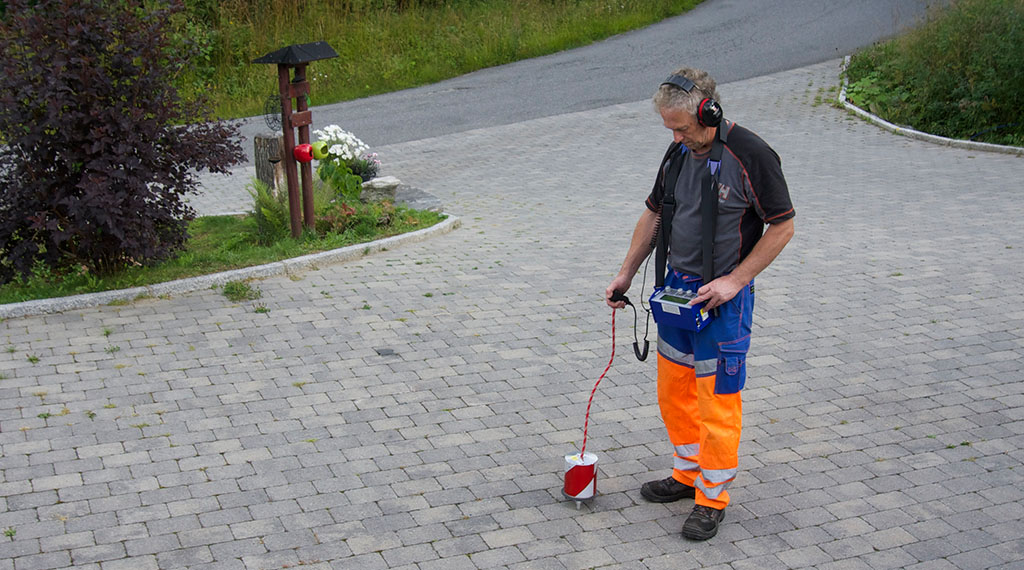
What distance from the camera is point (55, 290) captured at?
7.52 metres

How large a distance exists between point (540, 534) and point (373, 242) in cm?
506

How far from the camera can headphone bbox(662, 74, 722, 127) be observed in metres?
4.13

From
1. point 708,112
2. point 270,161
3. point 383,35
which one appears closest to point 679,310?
point 708,112

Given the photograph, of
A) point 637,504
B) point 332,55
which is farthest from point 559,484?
point 332,55

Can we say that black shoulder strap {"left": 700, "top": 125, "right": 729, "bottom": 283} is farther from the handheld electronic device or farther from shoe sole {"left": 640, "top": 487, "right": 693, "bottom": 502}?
shoe sole {"left": 640, "top": 487, "right": 693, "bottom": 502}

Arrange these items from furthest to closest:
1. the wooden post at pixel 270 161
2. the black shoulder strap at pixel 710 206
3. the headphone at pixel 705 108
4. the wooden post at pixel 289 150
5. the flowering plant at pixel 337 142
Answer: the flowering plant at pixel 337 142, the wooden post at pixel 270 161, the wooden post at pixel 289 150, the black shoulder strap at pixel 710 206, the headphone at pixel 705 108

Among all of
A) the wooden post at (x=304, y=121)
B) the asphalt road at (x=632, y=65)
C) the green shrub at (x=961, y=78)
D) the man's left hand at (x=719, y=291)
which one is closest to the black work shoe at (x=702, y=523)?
the man's left hand at (x=719, y=291)

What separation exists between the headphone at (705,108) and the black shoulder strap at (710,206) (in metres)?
0.11

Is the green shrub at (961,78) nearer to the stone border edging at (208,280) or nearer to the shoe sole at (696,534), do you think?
the stone border edging at (208,280)

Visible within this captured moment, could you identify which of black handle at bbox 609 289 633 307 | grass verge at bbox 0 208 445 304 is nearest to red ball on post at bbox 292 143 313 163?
grass verge at bbox 0 208 445 304

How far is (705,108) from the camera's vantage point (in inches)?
163

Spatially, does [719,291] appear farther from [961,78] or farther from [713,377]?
[961,78]

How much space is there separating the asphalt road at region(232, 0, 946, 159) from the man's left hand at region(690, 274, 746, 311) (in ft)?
36.9

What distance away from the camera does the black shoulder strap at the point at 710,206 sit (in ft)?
14.0
